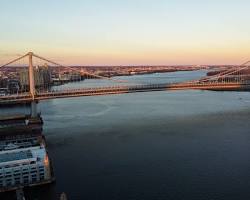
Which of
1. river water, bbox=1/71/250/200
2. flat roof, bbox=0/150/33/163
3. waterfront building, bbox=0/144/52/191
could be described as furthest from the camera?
flat roof, bbox=0/150/33/163

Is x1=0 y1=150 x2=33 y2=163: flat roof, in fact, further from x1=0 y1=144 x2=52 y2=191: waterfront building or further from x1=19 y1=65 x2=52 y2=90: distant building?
x1=19 y1=65 x2=52 y2=90: distant building

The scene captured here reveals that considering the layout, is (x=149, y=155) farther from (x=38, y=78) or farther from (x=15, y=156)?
(x=38, y=78)

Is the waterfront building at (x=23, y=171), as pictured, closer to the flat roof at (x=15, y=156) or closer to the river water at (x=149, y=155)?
the flat roof at (x=15, y=156)

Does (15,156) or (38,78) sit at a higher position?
(38,78)

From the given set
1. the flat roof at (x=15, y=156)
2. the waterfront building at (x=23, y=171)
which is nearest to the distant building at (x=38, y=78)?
the flat roof at (x=15, y=156)

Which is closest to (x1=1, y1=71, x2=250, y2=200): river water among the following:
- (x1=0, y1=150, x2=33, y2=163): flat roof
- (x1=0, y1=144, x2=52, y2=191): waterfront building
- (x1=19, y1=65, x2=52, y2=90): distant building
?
(x1=0, y1=144, x2=52, y2=191): waterfront building

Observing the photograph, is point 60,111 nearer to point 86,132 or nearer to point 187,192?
point 86,132

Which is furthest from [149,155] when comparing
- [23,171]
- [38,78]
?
[38,78]

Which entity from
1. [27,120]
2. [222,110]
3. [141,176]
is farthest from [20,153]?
[222,110]
